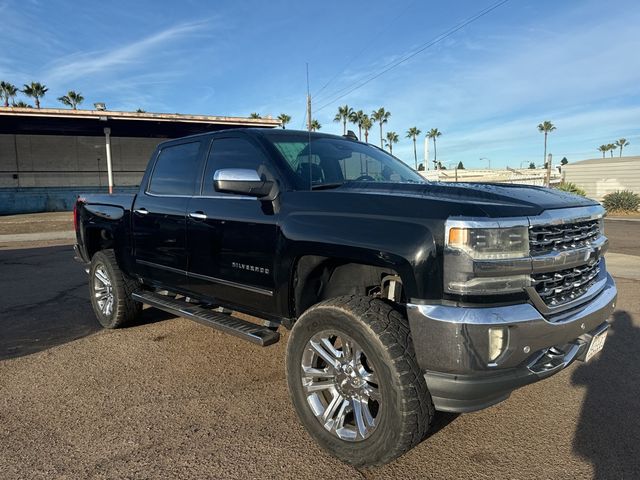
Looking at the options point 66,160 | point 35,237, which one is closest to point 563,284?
point 35,237

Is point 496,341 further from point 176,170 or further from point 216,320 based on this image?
point 176,170

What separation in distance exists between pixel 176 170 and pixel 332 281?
84.5 inches

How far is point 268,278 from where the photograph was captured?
334 cm

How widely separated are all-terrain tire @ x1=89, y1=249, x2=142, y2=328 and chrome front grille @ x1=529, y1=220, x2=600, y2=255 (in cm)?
408

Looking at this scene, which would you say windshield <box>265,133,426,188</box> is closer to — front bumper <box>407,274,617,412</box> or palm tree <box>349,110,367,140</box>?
front bumper <box>407,274,617,412</box>

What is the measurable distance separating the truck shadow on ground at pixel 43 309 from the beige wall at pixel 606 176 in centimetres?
3249

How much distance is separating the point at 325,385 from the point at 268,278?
34.0 inches

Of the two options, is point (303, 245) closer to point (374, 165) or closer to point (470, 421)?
point (374, 165)

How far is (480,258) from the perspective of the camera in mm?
2365

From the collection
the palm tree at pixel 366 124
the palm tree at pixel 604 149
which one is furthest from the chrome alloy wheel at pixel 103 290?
the palm tree at pixel 604 149

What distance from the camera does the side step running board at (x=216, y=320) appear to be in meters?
3.37

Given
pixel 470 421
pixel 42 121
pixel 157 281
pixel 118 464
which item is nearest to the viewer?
pixel 118 464

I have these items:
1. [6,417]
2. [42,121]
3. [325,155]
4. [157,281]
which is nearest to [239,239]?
[325,155]

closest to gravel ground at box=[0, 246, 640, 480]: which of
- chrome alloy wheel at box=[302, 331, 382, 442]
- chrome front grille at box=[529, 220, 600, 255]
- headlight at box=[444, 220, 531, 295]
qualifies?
chrome alloy wheel at box=[302, 331, 382, 442]
